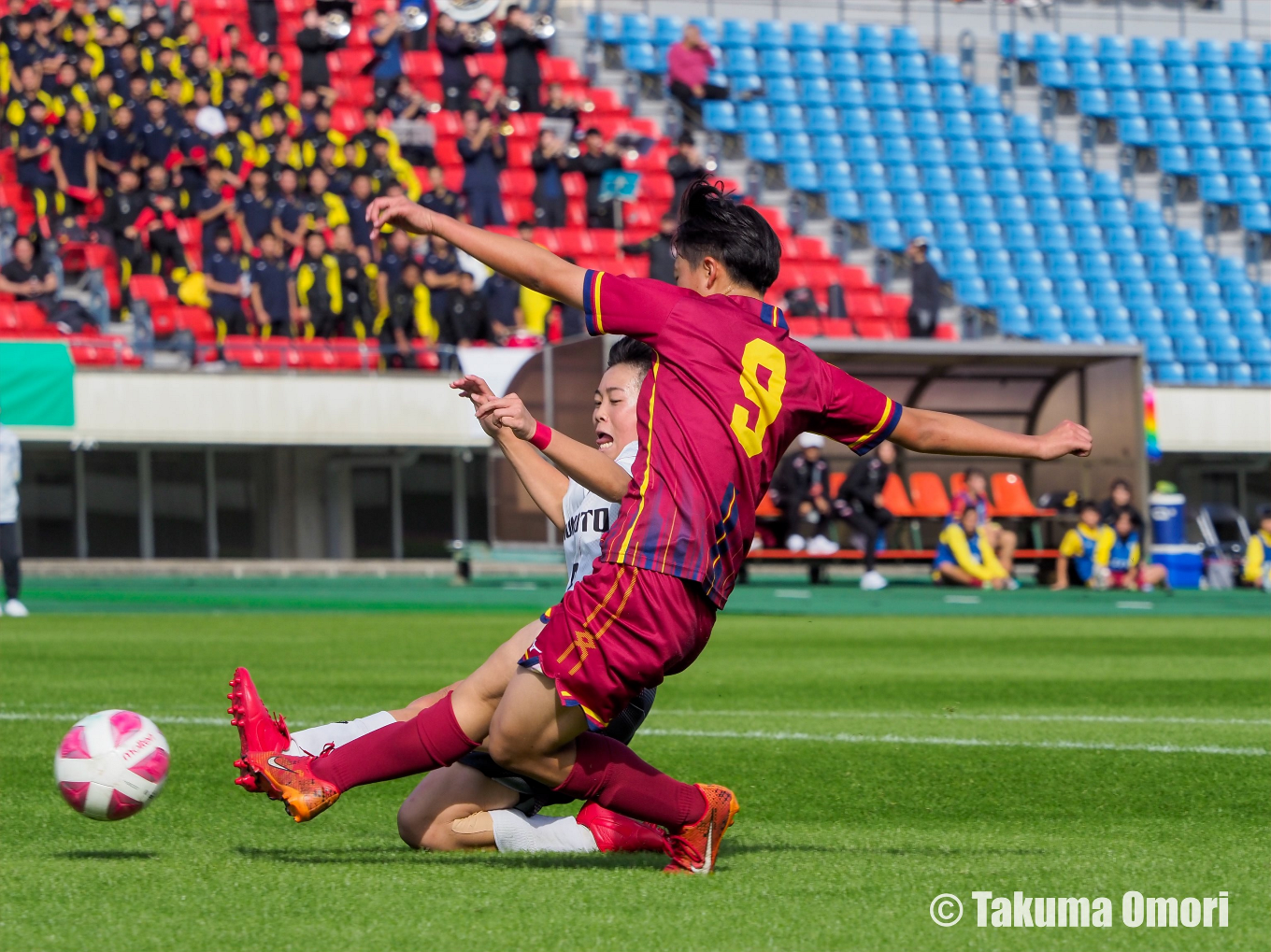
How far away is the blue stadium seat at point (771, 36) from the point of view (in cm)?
3105

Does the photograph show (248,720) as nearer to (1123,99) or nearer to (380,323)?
(380,323)

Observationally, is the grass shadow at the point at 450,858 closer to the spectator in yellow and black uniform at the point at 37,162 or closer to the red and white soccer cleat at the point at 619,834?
the red and white soccer cleat at the point at 619,834

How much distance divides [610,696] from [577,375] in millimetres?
16021

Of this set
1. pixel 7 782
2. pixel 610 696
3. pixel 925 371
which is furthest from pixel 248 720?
pixel 925 371

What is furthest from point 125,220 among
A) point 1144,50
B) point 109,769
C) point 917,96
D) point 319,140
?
point 1144,50

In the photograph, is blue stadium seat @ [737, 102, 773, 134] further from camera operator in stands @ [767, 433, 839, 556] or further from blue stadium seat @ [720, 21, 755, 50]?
camera operator in stands @ [767, 433, 839, 556]

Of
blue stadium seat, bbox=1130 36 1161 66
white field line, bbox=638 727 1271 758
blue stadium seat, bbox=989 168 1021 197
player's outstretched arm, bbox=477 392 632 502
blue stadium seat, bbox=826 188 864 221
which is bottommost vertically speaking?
white field line, bbox=638 727 1271 758

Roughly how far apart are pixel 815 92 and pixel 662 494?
27468 mm

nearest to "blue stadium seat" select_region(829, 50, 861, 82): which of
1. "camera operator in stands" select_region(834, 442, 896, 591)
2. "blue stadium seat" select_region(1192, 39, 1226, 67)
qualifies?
"blue stadium seat" select_region(1192, 39, 1226, 67)

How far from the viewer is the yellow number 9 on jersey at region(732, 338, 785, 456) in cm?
420

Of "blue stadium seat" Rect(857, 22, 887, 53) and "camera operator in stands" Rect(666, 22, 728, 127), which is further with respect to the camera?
"blue stadium seat" Rect(857, 22, 887, 53)

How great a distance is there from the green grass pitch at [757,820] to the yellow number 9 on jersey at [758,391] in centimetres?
107

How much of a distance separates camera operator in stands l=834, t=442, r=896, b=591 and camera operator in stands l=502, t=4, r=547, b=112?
9766 mm

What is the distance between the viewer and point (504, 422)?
418 cm
